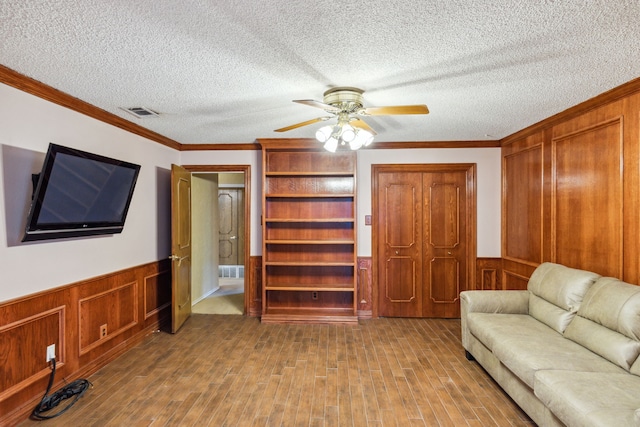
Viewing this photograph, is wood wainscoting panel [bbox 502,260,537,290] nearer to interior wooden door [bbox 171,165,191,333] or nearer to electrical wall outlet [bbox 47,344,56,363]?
interior wooden door [bbox 171,165,191,333]

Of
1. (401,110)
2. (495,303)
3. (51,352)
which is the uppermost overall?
(401,110)

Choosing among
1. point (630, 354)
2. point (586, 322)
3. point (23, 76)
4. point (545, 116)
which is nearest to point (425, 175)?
point (545, 116)

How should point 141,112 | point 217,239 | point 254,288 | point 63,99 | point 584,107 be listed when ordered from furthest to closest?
point 217,239 → point 254,288 → point 141,112 → point 584,107 → point 63,99

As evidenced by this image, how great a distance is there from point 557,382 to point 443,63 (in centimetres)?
203

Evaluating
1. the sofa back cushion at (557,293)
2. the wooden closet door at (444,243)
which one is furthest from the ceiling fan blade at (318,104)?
the wooden closet door at (444,243)

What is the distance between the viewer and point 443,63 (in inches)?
85.3

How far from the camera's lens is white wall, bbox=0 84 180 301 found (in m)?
2.29

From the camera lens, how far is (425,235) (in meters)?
4.68

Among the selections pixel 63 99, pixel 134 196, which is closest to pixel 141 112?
pixel 63 99

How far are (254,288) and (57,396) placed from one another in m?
2.47

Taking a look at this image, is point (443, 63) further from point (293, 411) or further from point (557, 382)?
point (293, 411)

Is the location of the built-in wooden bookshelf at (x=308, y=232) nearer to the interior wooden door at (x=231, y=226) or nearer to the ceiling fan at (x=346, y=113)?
the ceiling fan at (x=346, y=113)

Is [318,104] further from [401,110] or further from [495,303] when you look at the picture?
[495,303]

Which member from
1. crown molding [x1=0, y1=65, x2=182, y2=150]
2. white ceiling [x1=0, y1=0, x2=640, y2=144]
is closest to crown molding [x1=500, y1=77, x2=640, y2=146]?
white ceiling [x1=0, y1=0, x2=640, y2=144]
